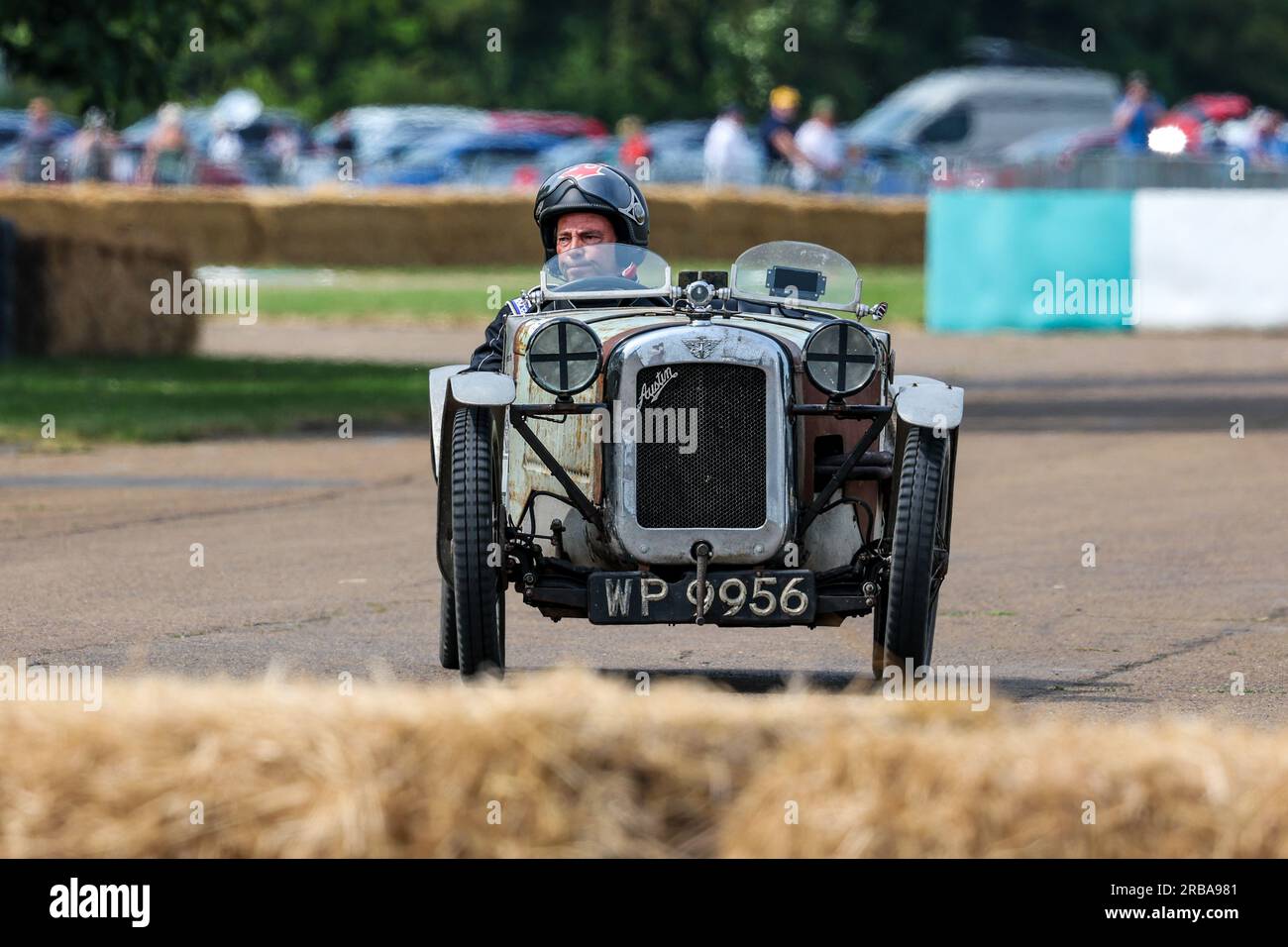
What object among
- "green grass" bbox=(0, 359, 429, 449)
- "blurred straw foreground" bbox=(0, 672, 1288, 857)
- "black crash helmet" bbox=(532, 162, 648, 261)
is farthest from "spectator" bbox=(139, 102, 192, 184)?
"blurred straw foreground" bbox=(0, 672, 1288, 857)

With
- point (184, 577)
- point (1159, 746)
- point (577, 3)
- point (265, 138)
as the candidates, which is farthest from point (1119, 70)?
point (1159, 746)

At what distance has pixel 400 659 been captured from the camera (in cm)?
818

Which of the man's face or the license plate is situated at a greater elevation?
the man's face

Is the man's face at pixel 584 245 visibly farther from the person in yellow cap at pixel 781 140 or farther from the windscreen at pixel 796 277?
the person in yellow cap at pixel 781 140

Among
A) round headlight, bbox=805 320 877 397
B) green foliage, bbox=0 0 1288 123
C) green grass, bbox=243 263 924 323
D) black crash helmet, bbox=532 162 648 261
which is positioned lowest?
round headlight, bbox=805 320 877 397

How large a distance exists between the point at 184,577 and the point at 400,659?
2.15 meters

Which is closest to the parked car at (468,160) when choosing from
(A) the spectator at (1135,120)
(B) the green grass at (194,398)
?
(A) the spectator at (1135,120)

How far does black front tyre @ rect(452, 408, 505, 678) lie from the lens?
23.7 ft

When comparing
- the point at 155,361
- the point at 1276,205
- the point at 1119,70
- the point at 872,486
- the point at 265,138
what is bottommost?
the point at 872,486

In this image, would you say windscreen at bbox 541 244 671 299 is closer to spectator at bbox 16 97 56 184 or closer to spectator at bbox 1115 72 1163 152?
spectator at bbox 1115 72 1163 152

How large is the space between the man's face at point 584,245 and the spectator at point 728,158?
27.1m

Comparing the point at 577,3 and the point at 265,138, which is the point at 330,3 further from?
the point at 265,138

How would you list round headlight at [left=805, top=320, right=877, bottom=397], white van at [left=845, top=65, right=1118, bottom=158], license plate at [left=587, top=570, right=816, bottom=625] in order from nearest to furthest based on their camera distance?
license plate at [left=587, top=570, right=816, bottom=625], round headlight at [left=805, top=320, right=877, bottom=397], white van at [left=845, top=65, right=1118, bottom=158]

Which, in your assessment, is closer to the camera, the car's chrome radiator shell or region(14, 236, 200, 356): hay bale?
the car's chrome radiator shell
